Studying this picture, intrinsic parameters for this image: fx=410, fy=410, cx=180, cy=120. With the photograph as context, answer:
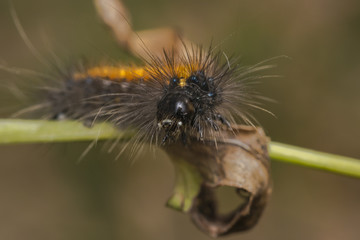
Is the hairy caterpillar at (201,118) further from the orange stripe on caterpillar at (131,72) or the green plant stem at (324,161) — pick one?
the green plant stem at (324,161)

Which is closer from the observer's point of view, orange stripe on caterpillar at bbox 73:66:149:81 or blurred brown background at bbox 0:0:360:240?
orange stripe on caterpillar at bbox 73:66:149:81

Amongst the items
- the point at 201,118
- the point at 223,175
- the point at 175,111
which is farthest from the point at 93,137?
the point at 223,175

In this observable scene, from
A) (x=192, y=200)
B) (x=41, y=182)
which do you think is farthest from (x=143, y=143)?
(x=41, y=182)

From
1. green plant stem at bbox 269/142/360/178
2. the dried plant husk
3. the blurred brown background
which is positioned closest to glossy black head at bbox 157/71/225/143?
the dried plant husk

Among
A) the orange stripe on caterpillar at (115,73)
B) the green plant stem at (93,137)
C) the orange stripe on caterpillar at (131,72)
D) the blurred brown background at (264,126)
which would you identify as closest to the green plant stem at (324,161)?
the green plant stem at (93,137)

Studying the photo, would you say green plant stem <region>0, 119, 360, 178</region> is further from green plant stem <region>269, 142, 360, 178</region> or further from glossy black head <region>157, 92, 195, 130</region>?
glossy black head <region>157, 92, 195, 130</region>

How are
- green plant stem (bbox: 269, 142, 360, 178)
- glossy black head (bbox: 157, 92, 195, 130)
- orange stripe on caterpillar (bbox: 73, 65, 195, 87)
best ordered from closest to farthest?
green plant stem (bbox: 269, 142, 360, 178) → glossy black head (bbox: 157, 92, 195, 130) → orange stripe on caterpillar (bbox: 73, 65, 195, 87)

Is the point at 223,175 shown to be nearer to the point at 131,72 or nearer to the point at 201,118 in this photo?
the point at 201,118
